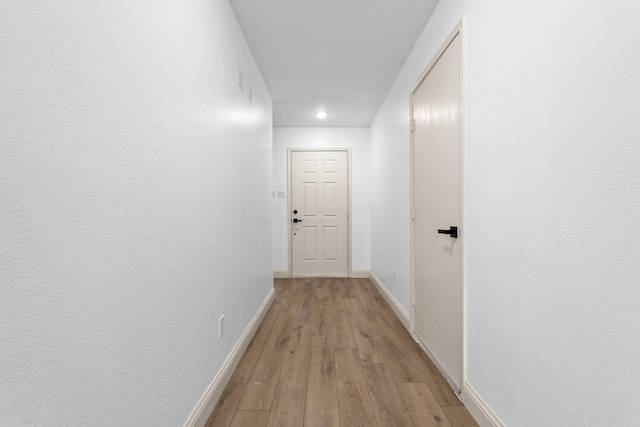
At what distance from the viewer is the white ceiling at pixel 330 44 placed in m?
2.15

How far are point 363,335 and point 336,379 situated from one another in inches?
30.0

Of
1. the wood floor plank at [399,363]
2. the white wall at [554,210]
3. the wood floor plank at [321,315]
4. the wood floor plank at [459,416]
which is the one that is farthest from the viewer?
the wood floor plank at [321,315]

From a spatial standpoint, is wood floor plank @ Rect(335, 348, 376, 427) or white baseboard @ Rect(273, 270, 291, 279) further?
white baseboard @ Rect(273, 270, 291, 279)

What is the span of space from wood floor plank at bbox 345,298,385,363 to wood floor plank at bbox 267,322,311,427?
16.4 inches

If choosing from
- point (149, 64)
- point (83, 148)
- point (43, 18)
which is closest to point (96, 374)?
point (83, 148)

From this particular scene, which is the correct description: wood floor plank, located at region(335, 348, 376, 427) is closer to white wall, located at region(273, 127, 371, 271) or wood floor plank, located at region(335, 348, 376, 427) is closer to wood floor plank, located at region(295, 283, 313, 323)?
wood floor plank, located at region(295, 283, 313, 323)

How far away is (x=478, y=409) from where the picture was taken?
157cm

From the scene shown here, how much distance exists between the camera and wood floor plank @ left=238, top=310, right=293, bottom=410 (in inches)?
69.5

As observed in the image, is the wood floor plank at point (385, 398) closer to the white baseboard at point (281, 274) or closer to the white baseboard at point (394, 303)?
the white baseboard at point (394, 303)

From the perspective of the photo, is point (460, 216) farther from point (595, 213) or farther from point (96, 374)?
point (96, 374)

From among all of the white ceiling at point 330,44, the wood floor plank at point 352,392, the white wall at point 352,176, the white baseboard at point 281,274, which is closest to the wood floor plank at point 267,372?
the wood floor plank at point 352,392

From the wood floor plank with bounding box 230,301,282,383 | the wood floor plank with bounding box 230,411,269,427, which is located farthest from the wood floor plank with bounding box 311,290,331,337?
the wood floor plank with bounding box 230,411,269,427

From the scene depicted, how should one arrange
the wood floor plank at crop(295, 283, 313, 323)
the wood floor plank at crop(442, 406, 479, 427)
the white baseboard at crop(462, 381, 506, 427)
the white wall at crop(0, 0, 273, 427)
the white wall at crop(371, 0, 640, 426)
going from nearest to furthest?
the white wall at crop(0, 0, 273, 427), the white wall at crop(371, 0, 640, 426), the white baseboard at crop(462, 381, 506, 427), the wood floor plank at crop(442, 406, 479, 427), the wood floor plank at crop(295, 283, 313, 323)

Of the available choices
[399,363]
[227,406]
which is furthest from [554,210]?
[227,406]
